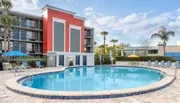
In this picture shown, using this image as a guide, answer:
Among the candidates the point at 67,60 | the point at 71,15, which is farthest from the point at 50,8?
the point at 67,60

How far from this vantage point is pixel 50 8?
28.6 m

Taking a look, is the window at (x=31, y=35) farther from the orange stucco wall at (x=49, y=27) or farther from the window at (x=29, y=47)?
the orange stucco wall at (x=49, y=27)

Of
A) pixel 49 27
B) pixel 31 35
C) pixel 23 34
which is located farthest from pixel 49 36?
pixel 23 34

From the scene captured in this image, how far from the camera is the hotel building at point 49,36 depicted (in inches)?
1086

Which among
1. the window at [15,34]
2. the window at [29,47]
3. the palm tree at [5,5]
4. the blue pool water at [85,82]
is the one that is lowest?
the blue pool water at [85,82]

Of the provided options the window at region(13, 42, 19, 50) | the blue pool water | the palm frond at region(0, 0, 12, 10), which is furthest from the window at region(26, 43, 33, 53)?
the blue pool water

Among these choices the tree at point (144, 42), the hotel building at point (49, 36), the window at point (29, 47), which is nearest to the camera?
the hotel building at point (49, 36)

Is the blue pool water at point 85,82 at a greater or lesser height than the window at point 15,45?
lesser

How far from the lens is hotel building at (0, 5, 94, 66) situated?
27.6 meters

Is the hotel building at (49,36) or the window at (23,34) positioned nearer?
the hotel building at (49,36)

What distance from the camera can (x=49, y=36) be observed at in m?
28.7

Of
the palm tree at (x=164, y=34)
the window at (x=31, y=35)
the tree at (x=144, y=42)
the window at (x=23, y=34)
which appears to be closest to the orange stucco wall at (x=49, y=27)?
the window at (x=31, y=35)

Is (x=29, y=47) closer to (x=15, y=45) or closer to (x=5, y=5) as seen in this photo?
(x=15, y=45)

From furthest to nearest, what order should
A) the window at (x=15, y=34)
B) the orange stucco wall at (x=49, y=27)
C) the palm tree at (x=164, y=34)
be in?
the palm tree at (x=164, y=34) < the orange stucco wall at (x=49, y=27) < the window at (x=15, y=34)
